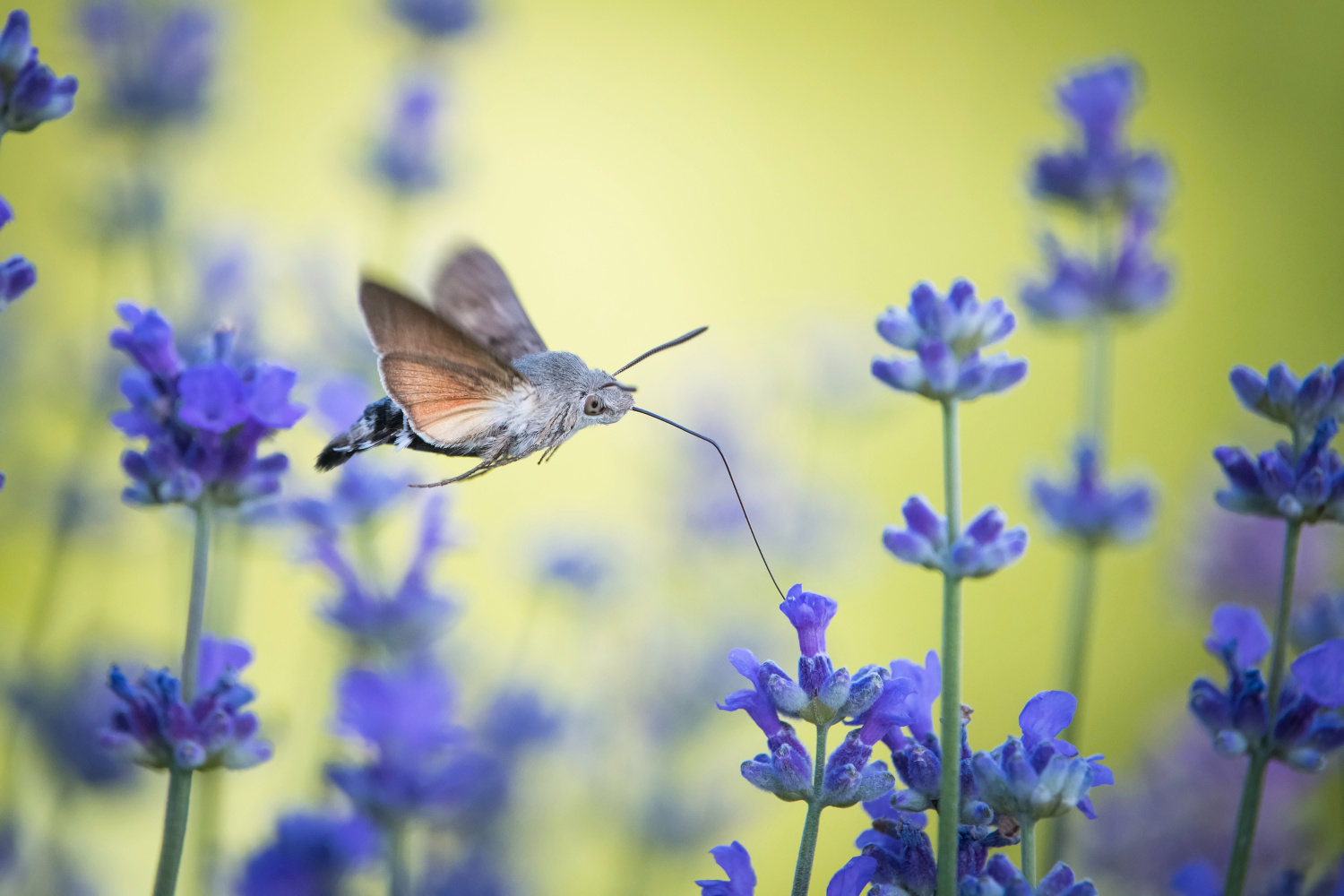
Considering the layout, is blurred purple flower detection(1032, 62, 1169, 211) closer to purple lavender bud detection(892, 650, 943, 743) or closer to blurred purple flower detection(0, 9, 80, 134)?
purple lavender bud detection(892, 650, 943, 743)

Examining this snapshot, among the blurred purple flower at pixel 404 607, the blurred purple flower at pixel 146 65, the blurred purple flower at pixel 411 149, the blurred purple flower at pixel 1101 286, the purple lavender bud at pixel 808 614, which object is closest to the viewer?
the purple lavender bud at pixel 808 614

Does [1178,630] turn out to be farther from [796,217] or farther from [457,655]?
[457,655]

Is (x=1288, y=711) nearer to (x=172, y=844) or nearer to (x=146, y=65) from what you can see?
(x=172, y=844)

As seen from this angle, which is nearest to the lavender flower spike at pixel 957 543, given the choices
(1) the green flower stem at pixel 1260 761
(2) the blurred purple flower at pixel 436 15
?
(1) the green flower stem at pixel 1260 761

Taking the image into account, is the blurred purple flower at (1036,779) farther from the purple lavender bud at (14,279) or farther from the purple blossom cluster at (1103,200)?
the purple blossom cluster at (1103,200)

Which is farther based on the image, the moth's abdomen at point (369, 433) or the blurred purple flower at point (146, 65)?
the blurred purple flower at point (146, 65)

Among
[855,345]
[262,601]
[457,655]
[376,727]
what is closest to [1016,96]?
[855,345]
